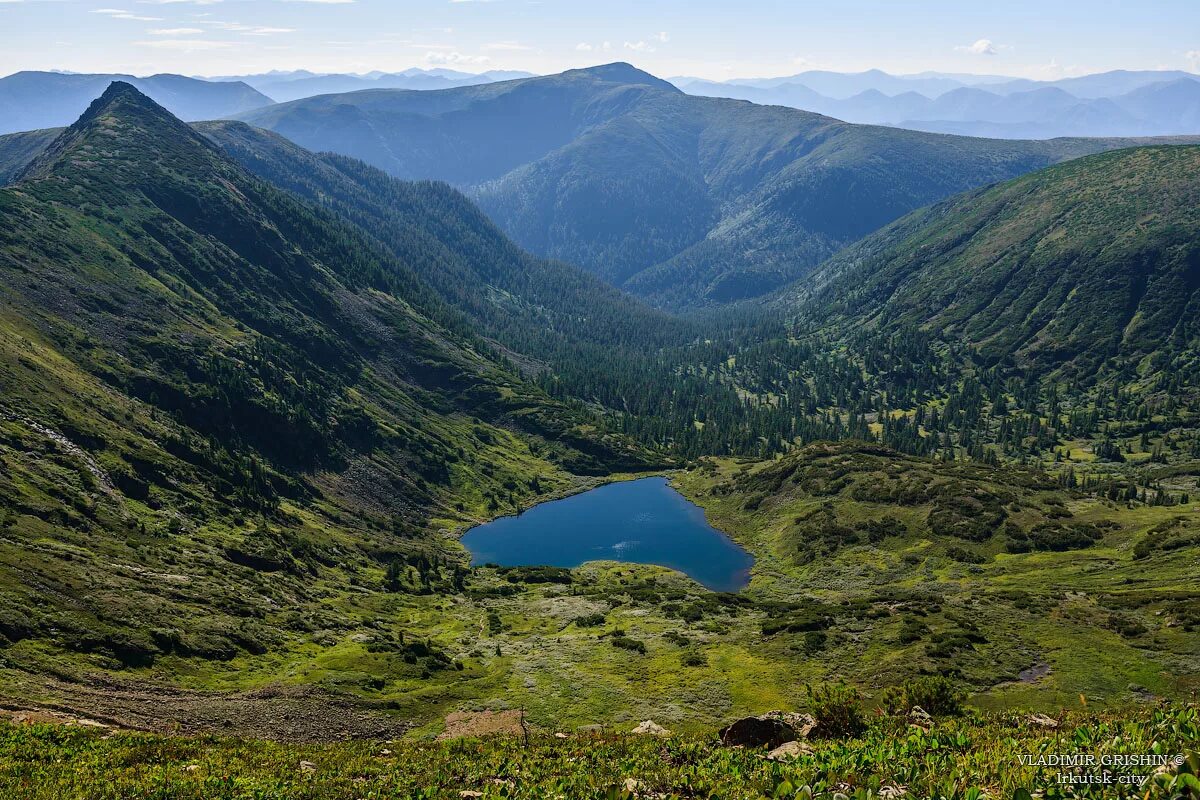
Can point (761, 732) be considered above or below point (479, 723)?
above

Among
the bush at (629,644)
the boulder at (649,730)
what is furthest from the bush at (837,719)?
the bush at (629,644)

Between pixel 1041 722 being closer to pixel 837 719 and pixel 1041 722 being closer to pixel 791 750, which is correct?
pixel 837 719

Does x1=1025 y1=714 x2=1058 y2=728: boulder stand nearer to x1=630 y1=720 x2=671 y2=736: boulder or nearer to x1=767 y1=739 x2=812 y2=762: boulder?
x1=767 y1=739 x2=812 y2=762: boulder

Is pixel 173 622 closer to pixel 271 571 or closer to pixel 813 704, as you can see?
pixel 271 571

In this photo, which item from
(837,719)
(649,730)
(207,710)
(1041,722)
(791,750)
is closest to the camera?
(791,750)

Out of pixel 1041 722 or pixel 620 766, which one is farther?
pixel 1041 722

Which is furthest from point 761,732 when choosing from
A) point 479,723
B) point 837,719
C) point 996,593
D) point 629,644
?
point 996,593
